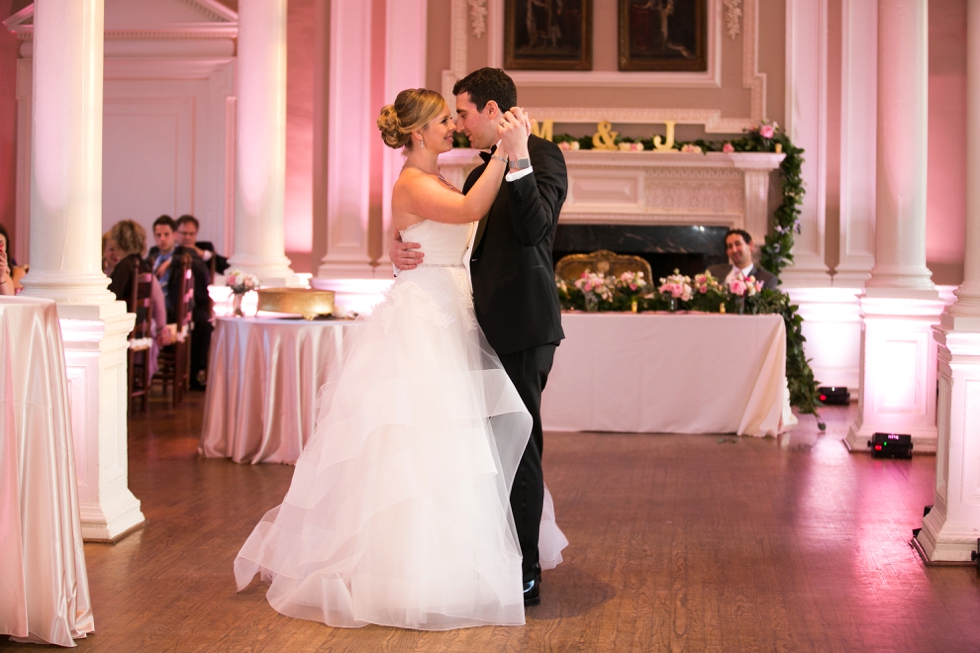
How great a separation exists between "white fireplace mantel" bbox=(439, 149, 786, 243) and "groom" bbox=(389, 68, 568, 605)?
19.6ft

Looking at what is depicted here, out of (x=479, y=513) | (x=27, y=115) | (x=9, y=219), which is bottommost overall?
(x=479, y=513)

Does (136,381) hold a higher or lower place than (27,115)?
lower

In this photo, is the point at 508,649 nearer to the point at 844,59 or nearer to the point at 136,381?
the point at 136,381

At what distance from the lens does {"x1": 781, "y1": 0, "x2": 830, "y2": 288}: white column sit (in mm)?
9367

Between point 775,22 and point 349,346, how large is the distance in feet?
23.3

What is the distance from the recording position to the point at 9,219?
11.8 m

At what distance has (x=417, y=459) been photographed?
131 inches

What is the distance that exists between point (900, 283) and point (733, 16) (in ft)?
12.9

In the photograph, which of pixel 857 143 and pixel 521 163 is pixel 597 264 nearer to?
pixel 857 143

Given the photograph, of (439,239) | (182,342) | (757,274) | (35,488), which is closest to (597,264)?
(757,274)

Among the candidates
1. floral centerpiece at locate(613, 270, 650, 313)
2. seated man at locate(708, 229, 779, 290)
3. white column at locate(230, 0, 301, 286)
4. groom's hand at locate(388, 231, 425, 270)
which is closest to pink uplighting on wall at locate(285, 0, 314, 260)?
white column at locate(230, 0, 301, 286)

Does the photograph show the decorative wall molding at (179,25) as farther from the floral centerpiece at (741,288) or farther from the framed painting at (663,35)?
the floral centerpiece at (741,288)

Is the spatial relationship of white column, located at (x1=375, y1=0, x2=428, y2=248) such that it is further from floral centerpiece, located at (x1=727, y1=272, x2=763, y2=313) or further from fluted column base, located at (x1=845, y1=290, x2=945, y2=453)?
fluted column base, located at (x1=845, y1=290, x2=945, y2=453)

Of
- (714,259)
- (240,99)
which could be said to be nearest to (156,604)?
(240,99)
